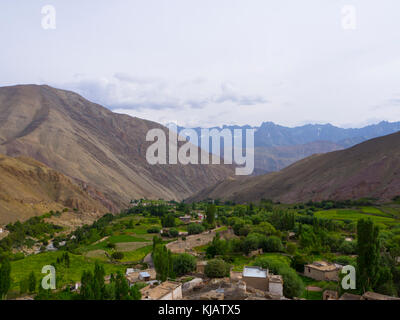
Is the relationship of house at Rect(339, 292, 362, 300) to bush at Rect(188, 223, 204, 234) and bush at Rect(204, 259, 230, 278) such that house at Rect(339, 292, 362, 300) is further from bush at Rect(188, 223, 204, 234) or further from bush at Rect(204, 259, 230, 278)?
bush at Rect(188, 223, 204, 234)

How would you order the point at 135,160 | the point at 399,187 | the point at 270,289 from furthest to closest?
the point at 135,160, the point at 399,187, the point at 270,289

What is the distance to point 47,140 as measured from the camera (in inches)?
4818

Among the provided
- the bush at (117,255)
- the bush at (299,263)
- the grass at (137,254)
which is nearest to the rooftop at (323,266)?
the bush at (299,263)

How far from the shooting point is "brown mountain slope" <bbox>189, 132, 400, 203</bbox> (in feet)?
242

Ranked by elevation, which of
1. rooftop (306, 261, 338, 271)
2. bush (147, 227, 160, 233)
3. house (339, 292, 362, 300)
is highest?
house (339, 292, 362, 300)

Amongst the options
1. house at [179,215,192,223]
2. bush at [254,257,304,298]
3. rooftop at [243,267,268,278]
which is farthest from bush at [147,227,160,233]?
bush at [254,257,304,298]

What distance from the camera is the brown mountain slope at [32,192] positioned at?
207 feet

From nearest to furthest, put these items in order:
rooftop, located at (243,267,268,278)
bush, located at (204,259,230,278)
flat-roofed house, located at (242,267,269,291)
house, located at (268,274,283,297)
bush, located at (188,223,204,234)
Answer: house, located at (268,274,283,297), flat-roofed house, located at (242,267,269,291), rooftop, located at (243,267,268,278), bush, located at (204,259,230,278), bush, located at (188,223,204,234)

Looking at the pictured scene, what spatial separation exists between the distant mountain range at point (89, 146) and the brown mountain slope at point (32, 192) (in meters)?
4.70

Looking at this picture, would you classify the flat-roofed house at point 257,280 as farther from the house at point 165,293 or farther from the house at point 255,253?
the house at point 255,253

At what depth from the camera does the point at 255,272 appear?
23422mm
